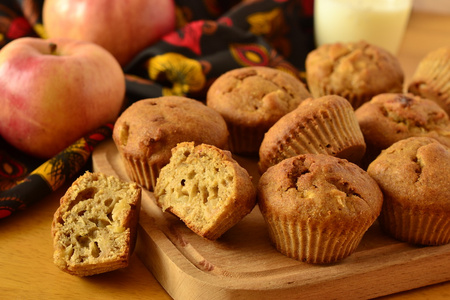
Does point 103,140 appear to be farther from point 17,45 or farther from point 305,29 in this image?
point 305,29

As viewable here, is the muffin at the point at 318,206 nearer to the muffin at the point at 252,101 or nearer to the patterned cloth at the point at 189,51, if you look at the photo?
the muffin at the point at 252,101

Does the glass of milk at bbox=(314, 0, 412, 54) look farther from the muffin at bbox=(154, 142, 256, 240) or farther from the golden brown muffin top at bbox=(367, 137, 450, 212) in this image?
the muffin at bbox=(154, 142, 256, 240)

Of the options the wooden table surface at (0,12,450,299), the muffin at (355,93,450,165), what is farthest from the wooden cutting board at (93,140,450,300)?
the muffin at (355,93,450,165)

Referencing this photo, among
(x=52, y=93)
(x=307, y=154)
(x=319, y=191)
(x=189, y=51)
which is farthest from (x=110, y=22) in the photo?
(x=319, y=191)

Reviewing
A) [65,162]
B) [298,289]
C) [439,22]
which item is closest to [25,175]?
[65,162]

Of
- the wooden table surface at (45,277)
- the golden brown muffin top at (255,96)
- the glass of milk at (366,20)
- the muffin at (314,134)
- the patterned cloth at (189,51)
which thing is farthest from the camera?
the glass of milk at (366,20)

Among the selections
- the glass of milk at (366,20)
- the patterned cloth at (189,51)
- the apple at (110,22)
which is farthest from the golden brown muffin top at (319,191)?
the glass of milk at (366,20)

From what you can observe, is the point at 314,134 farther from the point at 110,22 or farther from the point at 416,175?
the point at 110,22
